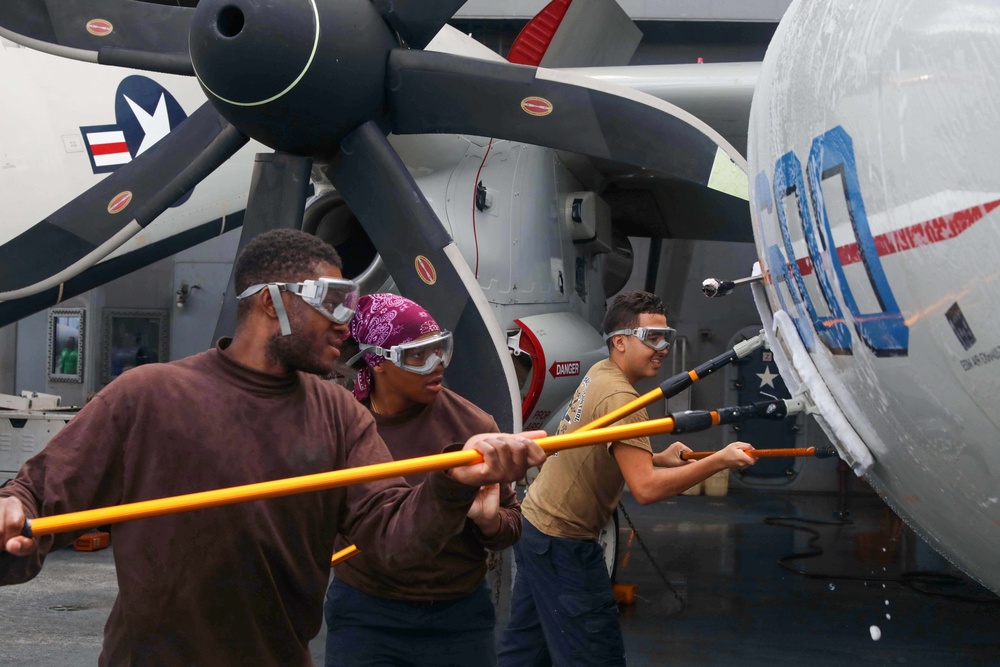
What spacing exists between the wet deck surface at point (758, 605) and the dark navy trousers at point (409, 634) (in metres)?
2.52

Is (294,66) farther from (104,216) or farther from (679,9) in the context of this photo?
(679,9)

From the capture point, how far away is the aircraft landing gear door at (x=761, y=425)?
490 inches

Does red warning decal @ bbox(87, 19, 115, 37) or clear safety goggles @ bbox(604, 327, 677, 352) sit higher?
red warning decal @ bbox(87, 19, 115, 37)

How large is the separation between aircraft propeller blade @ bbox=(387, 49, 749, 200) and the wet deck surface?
96.6 inches

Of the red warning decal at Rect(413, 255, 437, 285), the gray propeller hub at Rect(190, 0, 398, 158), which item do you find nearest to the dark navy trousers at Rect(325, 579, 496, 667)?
the red warning decal at Rect(413, 255, 437, 285)

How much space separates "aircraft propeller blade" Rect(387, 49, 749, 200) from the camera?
18.2ft

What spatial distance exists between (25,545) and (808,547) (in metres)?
7.87

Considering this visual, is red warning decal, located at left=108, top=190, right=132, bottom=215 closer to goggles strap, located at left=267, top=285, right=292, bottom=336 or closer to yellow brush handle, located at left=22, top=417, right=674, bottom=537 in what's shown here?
goggles strap, located at left=267, top=285, right=292, bottom=336

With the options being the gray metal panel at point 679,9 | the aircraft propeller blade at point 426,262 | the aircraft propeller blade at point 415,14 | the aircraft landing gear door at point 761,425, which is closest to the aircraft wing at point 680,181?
the aircraft propeller blade at point 415,14

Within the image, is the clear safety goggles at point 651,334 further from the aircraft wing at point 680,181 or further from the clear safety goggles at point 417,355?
the aircraft wing at point 680,181

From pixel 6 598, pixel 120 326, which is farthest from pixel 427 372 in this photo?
pixel 120 326

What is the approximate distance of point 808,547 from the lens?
28.3 ft

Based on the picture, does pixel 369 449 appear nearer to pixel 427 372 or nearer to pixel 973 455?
pixel 427 372

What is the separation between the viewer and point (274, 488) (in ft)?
5.65
